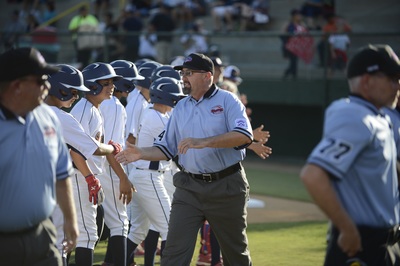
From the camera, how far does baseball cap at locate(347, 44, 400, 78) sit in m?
5.18

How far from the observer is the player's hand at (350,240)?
16.0 feet

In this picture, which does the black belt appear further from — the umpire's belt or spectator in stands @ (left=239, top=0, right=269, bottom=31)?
spectator in stands @ (left=239, top=0, right=269, bottom=31)

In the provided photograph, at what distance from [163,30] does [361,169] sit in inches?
720

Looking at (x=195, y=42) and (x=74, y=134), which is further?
(x=195, y=42)

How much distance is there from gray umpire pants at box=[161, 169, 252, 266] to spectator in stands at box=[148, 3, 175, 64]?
13.3 meters

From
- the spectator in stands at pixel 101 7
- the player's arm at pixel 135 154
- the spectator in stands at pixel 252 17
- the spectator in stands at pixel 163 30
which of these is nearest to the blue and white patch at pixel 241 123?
the player's arm at pixel 135 154

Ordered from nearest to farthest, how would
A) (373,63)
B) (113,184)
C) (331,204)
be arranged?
(331,204) < (373,63) < (113,184)

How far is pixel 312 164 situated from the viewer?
4.93 metres

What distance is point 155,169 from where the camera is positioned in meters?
9.02

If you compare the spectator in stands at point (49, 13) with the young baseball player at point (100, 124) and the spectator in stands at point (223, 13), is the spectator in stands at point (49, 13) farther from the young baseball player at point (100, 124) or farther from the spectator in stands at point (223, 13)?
the young baseball player at point (100, 124)

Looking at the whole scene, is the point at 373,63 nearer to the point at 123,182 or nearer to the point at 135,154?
the point at 135,154

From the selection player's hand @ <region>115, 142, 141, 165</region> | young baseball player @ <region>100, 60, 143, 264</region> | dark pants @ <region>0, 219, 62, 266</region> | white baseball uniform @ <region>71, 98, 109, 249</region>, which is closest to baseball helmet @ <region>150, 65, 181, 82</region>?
young baseball player @ <region>100, 60, 143, 264</region>

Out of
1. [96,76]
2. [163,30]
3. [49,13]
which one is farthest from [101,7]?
[96,76]

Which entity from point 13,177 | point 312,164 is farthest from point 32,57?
point 312,164
